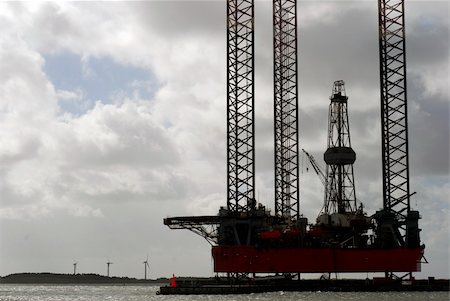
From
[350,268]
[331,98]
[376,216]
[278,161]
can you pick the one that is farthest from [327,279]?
[331,98]

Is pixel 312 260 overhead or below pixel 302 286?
overhead

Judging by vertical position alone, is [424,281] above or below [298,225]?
below

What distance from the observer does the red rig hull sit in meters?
93.4

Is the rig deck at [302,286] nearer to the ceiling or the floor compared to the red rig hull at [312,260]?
nearer to the floor

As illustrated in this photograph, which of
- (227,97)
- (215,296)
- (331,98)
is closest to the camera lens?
(215,296)

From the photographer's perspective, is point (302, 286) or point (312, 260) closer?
point (302, 286)

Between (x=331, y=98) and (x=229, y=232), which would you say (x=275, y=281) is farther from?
(x=331, y=98)

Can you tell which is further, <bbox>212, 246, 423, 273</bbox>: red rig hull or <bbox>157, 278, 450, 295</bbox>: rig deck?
<bbox>212, 246, 423, 273</bbox>: red rig hull

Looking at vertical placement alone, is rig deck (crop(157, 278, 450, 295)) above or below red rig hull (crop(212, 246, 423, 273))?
below

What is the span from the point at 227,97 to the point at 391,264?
28.9 metres

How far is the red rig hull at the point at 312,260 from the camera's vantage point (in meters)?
93.4

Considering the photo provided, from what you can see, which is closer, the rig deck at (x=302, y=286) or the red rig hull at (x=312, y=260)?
the rig deck at (x=302, y=286)

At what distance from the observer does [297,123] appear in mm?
100000

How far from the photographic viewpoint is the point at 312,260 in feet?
311
